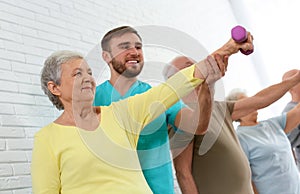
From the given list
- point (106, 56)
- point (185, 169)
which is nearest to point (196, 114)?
point (185, 169)

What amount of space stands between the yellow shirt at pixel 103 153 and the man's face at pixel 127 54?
21 centimetres

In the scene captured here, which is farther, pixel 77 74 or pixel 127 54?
pixel 127 54

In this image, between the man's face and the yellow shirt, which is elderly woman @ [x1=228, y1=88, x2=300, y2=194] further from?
the yellow shirt

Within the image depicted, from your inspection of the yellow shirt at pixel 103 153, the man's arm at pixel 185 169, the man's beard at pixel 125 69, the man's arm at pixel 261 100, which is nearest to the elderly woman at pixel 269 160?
the man's arm at pixel 261 100

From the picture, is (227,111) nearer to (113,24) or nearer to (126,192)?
(126,192)

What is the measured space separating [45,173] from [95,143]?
154mm

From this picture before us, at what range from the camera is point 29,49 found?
6.01ft

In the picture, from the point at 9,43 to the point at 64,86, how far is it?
0.61 m

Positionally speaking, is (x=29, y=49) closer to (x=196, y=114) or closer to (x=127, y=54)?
(x=127, y=54)

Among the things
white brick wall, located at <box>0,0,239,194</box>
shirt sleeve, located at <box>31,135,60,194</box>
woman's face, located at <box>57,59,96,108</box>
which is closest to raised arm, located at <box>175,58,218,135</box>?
woman's face, located at <box>57,59,96,108</box>

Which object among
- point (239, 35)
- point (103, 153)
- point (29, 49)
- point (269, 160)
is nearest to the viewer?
point (239, 35)

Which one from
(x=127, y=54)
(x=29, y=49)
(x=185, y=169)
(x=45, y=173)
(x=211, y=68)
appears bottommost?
(x=185, y=169)

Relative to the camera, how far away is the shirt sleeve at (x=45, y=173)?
3.67 ft

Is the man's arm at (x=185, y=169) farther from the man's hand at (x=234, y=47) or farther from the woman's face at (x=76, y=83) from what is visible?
the man's hand at (x=234, y=47)
